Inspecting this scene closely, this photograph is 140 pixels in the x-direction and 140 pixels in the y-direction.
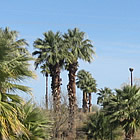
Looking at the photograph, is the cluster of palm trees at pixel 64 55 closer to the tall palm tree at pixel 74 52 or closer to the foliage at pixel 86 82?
the tall palm tree at pixel 74 52

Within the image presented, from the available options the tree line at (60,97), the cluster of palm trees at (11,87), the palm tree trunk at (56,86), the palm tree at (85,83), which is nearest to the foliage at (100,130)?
the tree line at (60,97)

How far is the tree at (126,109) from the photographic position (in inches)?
1172

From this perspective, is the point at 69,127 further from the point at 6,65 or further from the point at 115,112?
the point at 6,65

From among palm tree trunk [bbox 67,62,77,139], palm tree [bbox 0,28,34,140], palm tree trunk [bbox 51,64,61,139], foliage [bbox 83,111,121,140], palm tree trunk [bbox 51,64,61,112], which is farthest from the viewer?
palm tree trunk [bbox 51,64,61,112]

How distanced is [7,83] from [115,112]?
20353mm

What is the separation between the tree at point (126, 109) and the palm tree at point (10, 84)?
63.3 ft

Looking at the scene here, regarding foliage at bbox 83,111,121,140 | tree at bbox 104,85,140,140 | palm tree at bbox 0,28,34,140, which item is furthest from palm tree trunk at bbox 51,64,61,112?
palm tree at bbox 0,28,34,140

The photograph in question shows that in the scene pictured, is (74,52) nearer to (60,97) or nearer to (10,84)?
(60,97)

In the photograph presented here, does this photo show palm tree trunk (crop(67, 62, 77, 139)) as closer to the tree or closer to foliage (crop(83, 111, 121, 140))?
foliage (crop(83, 111, 121, 140))

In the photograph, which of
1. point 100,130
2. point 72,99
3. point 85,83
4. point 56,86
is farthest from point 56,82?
point 85,83

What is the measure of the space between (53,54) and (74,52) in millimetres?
3088

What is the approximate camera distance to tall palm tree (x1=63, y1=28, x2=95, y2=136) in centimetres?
4231

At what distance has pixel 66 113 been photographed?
3750cm

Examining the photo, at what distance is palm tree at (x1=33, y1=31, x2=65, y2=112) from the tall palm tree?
1315 millimetres
